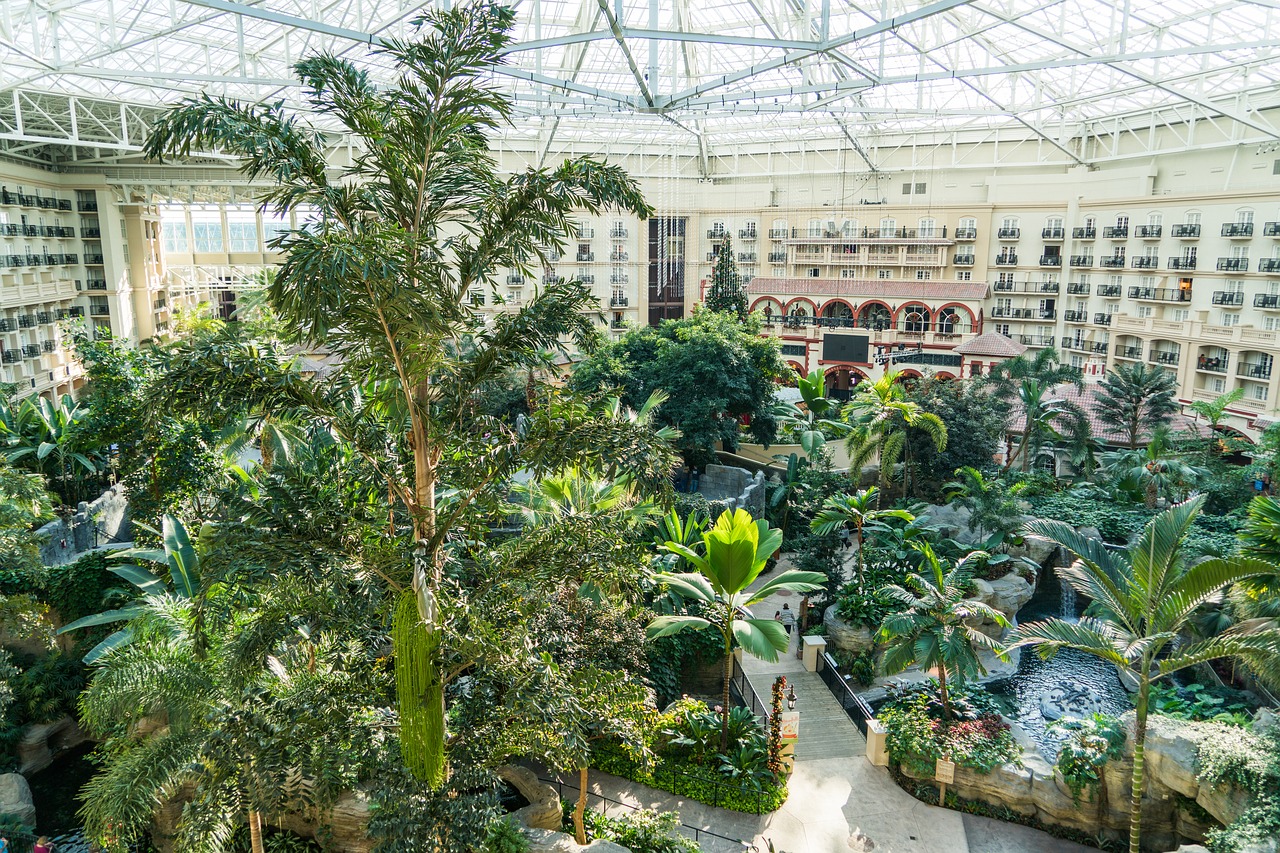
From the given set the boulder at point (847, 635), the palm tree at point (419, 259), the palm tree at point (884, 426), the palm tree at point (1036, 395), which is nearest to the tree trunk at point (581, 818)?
the palm tree at point (419, 259)

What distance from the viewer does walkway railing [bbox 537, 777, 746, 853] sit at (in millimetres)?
12836

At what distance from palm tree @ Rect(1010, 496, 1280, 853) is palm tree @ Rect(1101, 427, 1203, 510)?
1464cm

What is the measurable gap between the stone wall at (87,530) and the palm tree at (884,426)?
20136 mm

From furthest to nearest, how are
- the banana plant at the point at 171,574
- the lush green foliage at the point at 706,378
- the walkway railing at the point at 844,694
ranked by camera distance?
the lush green foliage at the point at 706,378 < the walkway railing at the point at 844,694 < the banana plant at the point at 171,574

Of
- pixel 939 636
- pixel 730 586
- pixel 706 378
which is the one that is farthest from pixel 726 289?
pixel 730 586

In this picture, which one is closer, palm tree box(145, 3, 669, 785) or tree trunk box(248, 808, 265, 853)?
palm tree box(145, 3, 669, 785)

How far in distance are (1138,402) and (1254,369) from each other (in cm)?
1069

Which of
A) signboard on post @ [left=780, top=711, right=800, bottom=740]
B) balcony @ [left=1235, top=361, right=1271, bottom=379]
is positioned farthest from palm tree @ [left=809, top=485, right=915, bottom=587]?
balcony @ [left=1235, top=361, right=1271, bottom=379]

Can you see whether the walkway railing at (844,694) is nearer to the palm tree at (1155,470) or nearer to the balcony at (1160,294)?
the palm tree at (1155,470)

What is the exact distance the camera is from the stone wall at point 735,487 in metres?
25.3

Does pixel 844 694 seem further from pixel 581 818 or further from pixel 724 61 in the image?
pixel 724 61

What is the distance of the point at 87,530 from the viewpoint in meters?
20.8

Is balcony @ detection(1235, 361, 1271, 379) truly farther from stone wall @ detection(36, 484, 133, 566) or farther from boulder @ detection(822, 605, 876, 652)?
stone wall @ detection(36, 484, 133, 566)

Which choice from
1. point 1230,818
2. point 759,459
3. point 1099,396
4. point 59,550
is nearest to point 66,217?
point 59,550
